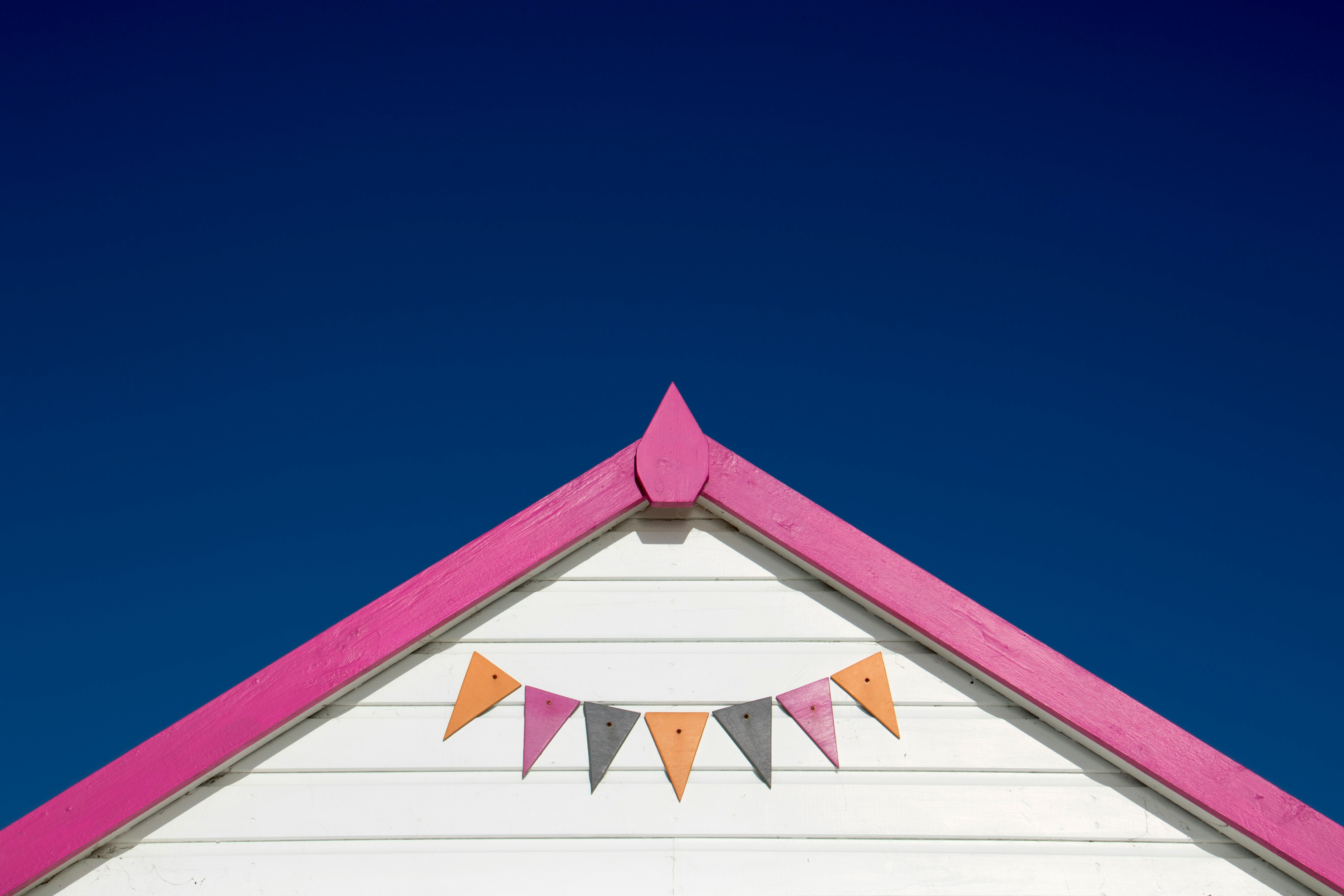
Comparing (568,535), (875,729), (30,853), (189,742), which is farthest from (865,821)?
(30,853)

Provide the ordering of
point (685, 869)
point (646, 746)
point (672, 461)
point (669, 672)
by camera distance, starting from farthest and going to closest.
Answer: point (672, 461), point (669, 672), point (646, 746), point (685, 869)

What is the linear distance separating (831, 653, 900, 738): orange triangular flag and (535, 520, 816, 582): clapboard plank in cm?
31

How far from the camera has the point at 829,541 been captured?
3131 millimetres

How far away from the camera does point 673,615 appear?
314 centimetres

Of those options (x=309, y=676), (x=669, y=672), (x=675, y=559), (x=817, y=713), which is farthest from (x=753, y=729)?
(x=309, y=676)

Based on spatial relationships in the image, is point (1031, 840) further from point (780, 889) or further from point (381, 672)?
point (381, 672)

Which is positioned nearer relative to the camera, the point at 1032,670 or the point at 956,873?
the point at 956,873

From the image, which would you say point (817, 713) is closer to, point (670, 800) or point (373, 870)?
point (670, 800)

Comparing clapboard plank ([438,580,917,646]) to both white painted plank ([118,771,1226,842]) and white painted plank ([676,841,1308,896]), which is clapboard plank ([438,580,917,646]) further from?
white painted plank ([676,841,1308,896])

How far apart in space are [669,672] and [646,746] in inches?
9.2

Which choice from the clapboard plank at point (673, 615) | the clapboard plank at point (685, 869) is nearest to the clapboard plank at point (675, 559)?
the clapboard plank at point (673, 615)

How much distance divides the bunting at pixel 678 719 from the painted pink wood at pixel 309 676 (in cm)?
27

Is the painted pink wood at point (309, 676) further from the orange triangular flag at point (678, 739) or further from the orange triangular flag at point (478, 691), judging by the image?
the orange triangular flag at point (678, 739)

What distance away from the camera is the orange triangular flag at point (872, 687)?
2998mm
